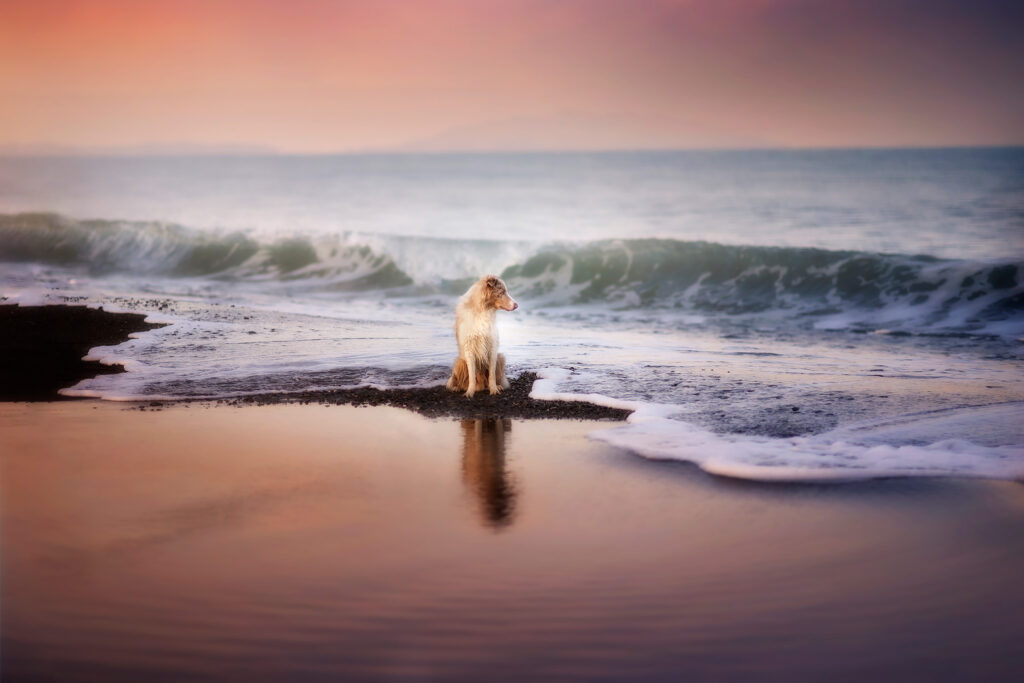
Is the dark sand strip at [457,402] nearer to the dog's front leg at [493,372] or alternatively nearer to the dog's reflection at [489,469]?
the dog's front leg at [493,372]

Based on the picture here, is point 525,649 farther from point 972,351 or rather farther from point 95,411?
point 972,351

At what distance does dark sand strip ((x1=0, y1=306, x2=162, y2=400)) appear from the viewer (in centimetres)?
781

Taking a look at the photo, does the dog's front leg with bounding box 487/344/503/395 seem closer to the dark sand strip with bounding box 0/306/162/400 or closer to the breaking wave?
the dark sand strip with bounding box 0/306/162/400

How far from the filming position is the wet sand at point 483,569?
299 centimetres

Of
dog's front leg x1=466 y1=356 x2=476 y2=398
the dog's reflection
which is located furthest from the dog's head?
the dog's reflection

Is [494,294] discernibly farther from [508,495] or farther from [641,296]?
[641,296]

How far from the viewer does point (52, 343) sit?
9.80m

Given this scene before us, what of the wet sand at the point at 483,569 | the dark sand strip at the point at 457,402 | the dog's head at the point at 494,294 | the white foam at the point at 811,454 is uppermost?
the dog's head at the point at 494,294

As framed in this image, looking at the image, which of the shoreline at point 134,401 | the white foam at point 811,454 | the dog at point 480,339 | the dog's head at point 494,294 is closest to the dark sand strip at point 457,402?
the shoreline at point 134,401

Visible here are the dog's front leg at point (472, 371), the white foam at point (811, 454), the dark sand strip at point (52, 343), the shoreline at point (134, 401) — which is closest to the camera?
the white foam at point (811, 454)

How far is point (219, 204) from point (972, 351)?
120ft

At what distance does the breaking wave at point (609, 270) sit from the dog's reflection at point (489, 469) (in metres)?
9.85

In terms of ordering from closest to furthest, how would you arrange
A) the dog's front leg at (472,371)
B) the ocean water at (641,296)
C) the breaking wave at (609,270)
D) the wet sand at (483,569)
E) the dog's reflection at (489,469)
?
the wet sand at (483,569), the dog's reflection at (489,469), the ocean water at (641,296), the dog's front leg at (472,371), the breaking wave at (609,270)

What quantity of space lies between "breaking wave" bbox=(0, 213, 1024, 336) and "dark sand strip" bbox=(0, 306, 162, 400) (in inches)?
313
